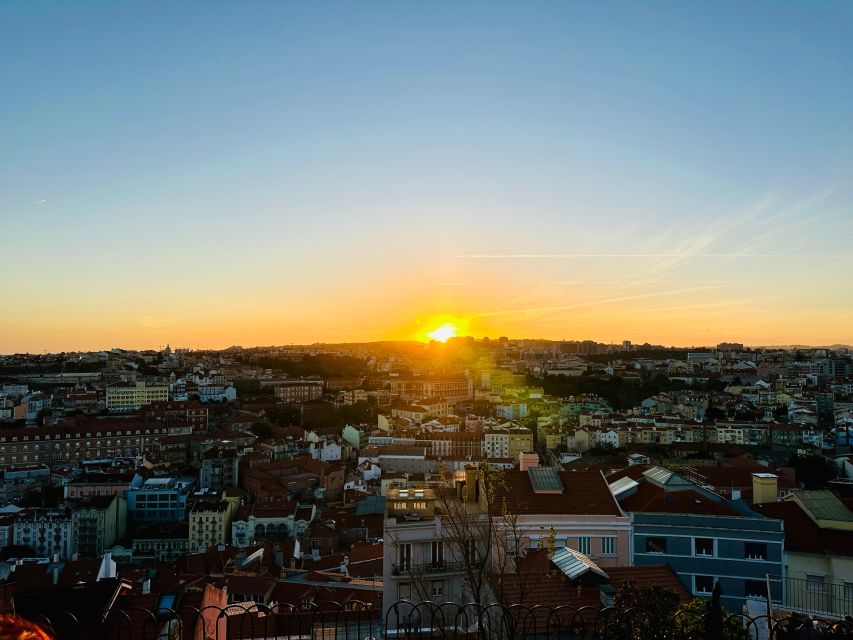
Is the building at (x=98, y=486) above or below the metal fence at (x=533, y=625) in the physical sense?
below

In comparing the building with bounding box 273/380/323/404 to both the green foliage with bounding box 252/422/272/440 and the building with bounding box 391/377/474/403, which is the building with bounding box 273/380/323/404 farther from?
the green foliage with bounding box 252/422/272/440

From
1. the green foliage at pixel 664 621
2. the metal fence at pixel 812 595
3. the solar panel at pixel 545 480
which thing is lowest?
the metal fence at pixel 812 595

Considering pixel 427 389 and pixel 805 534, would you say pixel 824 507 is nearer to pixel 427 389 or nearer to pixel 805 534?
pixel 805 534

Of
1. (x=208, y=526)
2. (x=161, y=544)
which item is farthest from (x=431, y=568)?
(x=161, y=544)

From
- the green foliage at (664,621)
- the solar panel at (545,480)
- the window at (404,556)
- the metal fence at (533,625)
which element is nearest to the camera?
the metal fence at (533,625)

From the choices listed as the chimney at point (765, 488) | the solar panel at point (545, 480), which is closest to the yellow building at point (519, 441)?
the chimney at point (765, 488)

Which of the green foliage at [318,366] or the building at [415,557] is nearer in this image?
the building at [415,557]

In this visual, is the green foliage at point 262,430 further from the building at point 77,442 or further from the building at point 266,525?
Answer: the building at point 266,525

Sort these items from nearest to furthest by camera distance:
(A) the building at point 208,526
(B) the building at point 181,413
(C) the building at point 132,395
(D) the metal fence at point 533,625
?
(D) the metal fence at point 533,625, (A) the building at point 208,526, (B) the building at point 181,413, (C) the building at point 132,395
